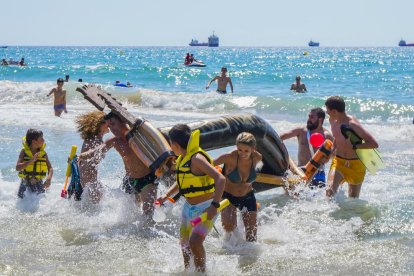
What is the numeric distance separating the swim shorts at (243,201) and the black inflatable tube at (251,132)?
4.20ft

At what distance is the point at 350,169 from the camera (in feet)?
23.9

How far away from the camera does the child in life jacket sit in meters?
7.32

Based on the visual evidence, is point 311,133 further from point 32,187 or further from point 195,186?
point 32,187

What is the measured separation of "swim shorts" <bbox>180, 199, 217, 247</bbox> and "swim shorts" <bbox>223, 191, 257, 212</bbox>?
0.69m

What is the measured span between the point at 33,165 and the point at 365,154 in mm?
3836

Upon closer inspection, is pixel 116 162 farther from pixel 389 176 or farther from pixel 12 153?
pixel 389 176

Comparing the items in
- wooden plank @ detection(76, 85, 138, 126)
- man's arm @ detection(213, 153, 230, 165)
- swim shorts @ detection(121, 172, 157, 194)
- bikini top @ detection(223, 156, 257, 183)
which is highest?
wooden plank @ detection(76, 85, 138, 126)

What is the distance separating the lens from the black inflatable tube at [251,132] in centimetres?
694

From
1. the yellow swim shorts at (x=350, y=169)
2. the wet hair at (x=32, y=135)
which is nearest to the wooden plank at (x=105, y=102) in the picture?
the wet hair at (x=32, y=135)

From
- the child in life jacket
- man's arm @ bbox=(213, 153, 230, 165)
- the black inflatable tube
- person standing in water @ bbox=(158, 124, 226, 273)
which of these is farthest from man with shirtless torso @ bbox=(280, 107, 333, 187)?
person standing in water @ bbox=(158, 124, 226, 273)

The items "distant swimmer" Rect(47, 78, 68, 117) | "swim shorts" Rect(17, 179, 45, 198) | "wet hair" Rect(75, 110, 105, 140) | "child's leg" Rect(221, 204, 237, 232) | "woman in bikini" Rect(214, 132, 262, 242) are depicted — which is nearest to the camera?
"woman in bikini" Rect(214, 132, 262, 242)

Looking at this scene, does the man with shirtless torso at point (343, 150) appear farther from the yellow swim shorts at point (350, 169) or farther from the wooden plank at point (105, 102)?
the wooden plank at point (105, 102)

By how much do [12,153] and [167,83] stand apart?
25.2 meters

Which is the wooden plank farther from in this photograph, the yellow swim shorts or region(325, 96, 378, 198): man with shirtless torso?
the yellow swim shorts
